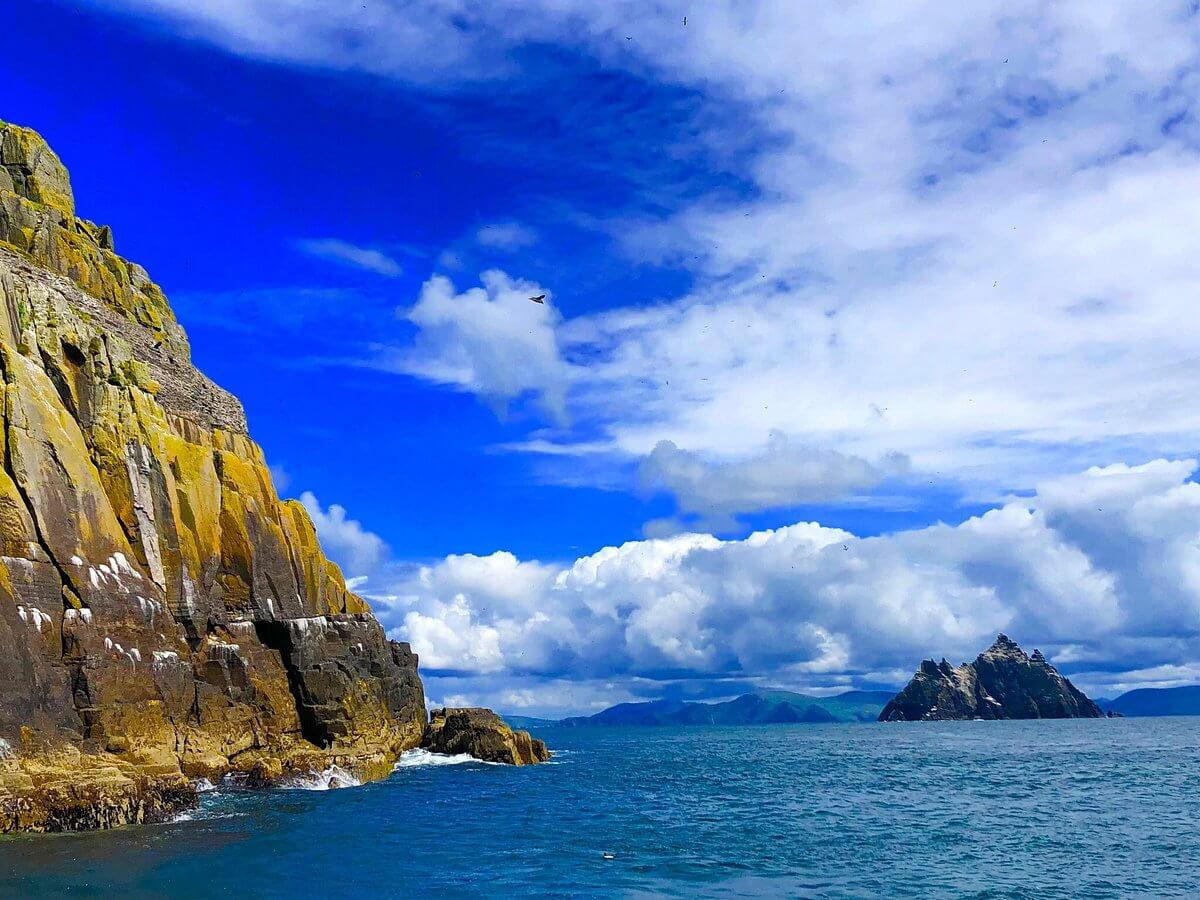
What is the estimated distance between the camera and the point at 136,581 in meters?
45.5

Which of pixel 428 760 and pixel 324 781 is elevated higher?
pixel 324 781

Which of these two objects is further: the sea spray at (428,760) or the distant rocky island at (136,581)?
the sea spray at (428,760)

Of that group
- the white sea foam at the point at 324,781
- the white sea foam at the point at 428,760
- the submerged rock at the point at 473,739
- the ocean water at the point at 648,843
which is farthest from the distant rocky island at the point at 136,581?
the submerged rock at the point at 473,739

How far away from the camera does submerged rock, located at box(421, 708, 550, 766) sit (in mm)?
83188

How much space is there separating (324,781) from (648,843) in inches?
986

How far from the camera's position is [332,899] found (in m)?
27.8

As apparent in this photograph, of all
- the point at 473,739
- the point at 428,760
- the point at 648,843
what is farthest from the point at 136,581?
the point at 473,739

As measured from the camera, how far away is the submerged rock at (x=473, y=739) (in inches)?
3275

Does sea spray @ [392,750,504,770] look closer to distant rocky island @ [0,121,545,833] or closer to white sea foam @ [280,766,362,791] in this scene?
distant rocky island @ [0,121,545,833]

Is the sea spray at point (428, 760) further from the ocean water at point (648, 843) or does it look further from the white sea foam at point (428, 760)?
the ocean water at point (648, 843)

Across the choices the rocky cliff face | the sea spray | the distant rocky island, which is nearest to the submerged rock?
the sea spray

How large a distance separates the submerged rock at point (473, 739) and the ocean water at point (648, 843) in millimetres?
13649

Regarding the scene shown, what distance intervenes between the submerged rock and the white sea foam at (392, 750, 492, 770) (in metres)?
0.62

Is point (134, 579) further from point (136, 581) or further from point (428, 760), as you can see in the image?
point (428, 760)
